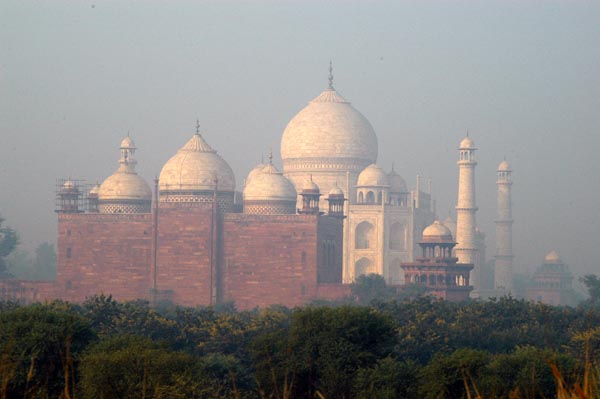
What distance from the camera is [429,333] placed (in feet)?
94.1

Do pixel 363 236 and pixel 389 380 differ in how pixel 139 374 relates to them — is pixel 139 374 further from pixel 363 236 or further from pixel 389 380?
pixel 363 236

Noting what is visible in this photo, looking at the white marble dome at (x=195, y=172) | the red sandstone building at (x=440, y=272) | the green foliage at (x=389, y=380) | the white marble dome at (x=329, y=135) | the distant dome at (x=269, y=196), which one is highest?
the white marble dome at (x=329, y=135)

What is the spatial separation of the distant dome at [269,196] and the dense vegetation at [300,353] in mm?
16074

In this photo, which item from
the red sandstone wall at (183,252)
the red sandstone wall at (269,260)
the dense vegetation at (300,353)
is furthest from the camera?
the red sandstone wall at (183,252)

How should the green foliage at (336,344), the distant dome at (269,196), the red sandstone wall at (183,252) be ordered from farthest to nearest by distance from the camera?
the distant dome at (269,196), the red sandstone wall at (183,252), the green foliage at (336,344)

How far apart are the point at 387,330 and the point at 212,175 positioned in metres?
26.0

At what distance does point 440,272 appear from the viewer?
47688mm

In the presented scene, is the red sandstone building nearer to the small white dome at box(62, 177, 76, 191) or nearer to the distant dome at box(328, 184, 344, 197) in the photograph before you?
the distant dome at box(328, 184, 344, 197)

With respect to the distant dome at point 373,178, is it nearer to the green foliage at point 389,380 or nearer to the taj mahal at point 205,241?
the taj mahal at point 205,241

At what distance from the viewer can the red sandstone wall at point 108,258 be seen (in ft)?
156

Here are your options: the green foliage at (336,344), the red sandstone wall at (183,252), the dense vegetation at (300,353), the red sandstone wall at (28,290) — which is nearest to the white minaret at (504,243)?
the red sandstone wall at (183,252)

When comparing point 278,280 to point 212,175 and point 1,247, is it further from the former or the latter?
point 1,247

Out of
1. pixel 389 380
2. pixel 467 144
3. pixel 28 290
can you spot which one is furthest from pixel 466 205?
pixel 389 380

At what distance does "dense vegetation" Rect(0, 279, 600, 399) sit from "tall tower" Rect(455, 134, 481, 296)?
22.4 metres
